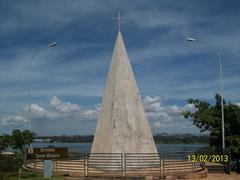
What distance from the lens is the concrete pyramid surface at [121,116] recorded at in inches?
918

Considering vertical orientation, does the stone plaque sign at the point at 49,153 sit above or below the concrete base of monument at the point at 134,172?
above

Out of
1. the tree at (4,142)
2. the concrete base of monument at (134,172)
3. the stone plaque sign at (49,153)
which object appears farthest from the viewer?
the tree at (4,142)

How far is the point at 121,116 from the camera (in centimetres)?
2378

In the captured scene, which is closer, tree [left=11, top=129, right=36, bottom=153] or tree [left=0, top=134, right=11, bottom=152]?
tree [left=11, top=129, right=36, bottom=153]

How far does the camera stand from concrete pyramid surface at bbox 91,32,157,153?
23328mm

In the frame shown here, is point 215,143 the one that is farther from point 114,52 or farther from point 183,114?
point 114,52

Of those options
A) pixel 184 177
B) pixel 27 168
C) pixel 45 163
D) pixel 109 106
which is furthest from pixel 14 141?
pixel 184 177

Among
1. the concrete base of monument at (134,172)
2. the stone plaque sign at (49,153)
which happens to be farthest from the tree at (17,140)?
the stone plaque sign at (49,153)
